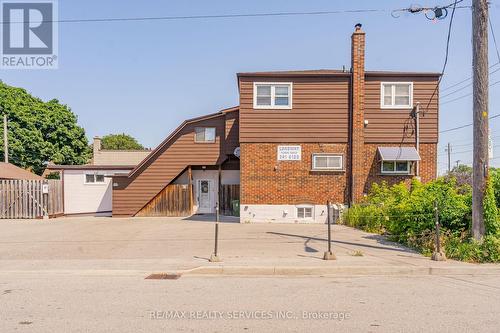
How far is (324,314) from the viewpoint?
5.73m

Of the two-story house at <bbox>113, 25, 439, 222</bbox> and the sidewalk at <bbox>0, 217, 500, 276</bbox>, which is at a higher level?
the two-story house at <bbox>113, 25, 439, 222</bbox>

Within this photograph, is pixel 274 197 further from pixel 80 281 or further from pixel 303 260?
pixel 80 281

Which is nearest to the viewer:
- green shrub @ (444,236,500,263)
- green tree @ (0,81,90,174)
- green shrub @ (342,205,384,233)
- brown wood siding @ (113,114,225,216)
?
green shrub @ (444,236,500,263)

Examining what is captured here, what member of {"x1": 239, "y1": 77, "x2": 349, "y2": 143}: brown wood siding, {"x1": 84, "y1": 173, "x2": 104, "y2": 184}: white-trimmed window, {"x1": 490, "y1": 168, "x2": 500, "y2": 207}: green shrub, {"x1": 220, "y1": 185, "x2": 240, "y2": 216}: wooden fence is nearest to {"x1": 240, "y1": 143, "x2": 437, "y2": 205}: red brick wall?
{"x1": 239, "y1": 77, "x2": 349, "y2": 143}: brown wood siding

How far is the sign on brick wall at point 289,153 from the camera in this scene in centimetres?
1781

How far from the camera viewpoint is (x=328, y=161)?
703 inches

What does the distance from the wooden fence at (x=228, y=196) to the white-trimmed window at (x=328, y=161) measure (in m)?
5.98

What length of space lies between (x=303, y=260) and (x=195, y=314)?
4.08 metres

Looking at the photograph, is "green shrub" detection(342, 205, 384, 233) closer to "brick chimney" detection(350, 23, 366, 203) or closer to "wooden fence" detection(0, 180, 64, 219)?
"brick chimney" detection(350, 23, 366, 203)

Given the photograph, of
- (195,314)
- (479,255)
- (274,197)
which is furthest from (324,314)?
(274,197)

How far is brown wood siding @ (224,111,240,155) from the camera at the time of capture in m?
20.2

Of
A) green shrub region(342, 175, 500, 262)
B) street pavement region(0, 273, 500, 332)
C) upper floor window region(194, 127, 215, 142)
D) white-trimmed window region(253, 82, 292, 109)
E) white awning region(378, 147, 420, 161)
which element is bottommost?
street pavement region(0, 273, 500, 332)

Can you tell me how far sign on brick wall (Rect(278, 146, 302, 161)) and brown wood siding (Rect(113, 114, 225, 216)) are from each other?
4452 millimetres

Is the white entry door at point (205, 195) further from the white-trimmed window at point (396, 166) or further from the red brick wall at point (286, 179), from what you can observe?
the white-trimmed window at point (396, 166)
